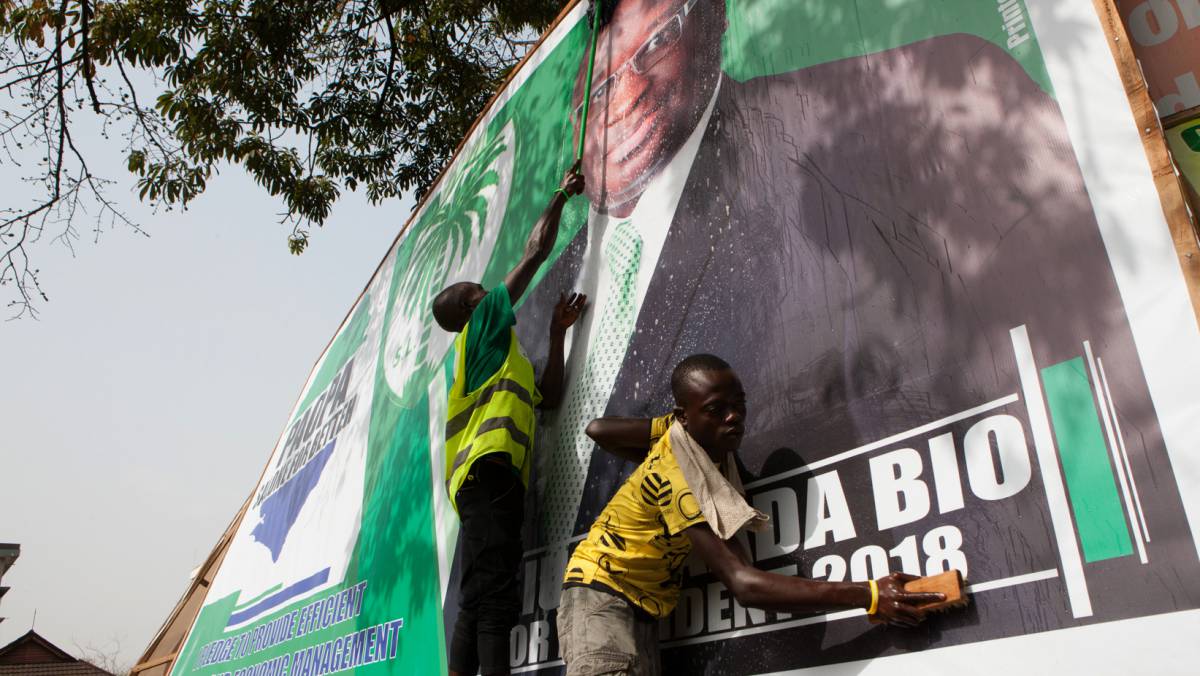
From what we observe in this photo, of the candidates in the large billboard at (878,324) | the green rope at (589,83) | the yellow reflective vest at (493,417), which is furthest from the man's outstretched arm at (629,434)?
the green rope at (589,83)

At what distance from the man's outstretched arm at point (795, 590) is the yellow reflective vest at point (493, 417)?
1.02 metres

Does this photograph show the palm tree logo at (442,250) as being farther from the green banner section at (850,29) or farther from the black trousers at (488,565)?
the green banner section at (850,29)

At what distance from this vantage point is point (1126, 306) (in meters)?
1.63

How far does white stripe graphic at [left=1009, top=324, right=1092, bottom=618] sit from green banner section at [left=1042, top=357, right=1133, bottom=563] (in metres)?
0.01

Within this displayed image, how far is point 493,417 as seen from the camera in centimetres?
292

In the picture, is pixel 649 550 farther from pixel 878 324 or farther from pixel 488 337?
pixel 488 337

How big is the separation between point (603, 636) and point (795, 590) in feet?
1.64

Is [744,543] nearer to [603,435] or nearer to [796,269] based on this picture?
[603,435]

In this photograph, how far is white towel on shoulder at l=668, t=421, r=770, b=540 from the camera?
195 centimetres

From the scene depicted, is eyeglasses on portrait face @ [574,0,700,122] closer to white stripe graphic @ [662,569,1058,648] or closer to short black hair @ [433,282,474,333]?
short black hair @ [433,282,474,333]

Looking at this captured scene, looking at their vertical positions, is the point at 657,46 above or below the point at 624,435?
above

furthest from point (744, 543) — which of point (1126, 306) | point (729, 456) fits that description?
point (1126, 306)

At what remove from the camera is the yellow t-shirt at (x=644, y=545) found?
2.10m

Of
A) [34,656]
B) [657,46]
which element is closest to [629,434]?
[657,46]
